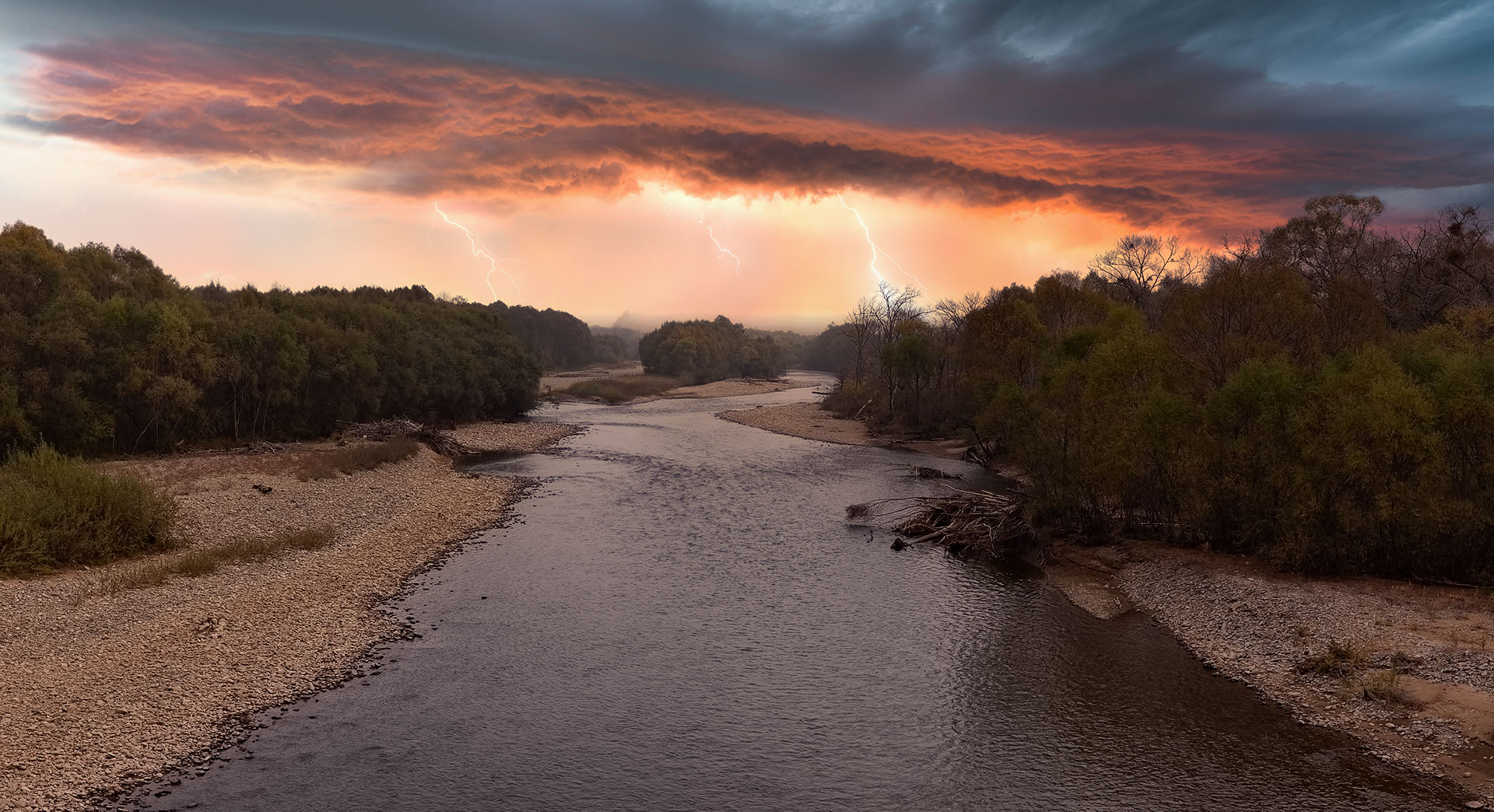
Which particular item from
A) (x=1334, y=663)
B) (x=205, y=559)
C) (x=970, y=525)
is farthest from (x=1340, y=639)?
(x=205, y=559)

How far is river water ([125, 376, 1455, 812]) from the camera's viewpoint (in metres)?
17.3

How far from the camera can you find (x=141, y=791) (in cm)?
1625

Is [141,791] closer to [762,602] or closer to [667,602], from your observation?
[667,602]

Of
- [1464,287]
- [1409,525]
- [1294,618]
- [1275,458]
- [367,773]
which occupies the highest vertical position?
[1464,287]

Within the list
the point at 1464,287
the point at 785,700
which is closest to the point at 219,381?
the point at 785,700

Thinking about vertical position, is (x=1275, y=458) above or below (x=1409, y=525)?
above

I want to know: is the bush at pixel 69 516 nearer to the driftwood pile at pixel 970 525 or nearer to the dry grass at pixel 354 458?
the dry grass at pixel 354 458

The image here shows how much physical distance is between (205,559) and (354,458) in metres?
25.9

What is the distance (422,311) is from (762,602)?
273ft

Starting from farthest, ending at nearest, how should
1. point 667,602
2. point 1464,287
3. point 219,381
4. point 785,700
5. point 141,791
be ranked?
1. point 219,381
2. point 1464,287
3. point 667,602
4. point 785,700
5. point 141,791

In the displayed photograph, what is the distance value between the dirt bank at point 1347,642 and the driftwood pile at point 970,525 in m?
4.35

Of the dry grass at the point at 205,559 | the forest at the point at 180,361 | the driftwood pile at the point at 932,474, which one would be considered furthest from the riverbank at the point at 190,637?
the driftwood pile at the point at 932,474

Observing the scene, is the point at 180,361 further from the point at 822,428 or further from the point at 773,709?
the point at 822,428

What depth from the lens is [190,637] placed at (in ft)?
77.1
